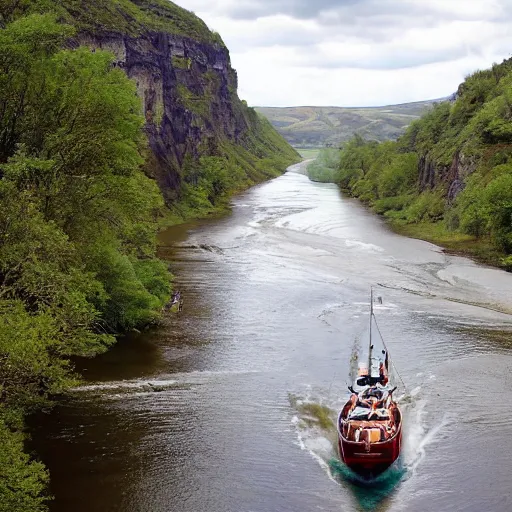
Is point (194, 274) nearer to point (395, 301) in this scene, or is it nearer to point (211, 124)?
point (395, 301)

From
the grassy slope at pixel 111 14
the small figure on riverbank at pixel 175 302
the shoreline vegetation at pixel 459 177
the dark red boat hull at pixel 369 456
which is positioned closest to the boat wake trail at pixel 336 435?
the dark red boat hull at pixel 369 456

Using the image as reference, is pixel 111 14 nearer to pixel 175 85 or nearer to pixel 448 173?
pixel 175 85

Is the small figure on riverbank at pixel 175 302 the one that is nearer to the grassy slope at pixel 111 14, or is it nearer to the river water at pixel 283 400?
the river water at pixel 283 400

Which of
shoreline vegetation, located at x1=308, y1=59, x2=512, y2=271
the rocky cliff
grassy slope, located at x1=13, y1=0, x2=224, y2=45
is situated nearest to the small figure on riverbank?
grassy slope, located at x1=13, y1=0, x2=224, y2=45

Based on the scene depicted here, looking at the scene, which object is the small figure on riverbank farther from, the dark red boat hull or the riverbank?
the riverbank

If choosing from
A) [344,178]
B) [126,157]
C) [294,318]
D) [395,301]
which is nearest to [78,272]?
[126,157]

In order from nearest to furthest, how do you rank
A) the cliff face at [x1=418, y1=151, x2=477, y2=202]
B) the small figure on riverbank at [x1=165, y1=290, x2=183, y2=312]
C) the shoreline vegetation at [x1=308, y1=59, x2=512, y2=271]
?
1. the small figure on riverbank at [x1=165, y1=290, x2=183, y2=312]
2. the shoreline vegetation at [x1=308, y1=59, x2=512, y2=271]
3. the cliff face at [x1=418, y1=151, x2=477, y2=202]
